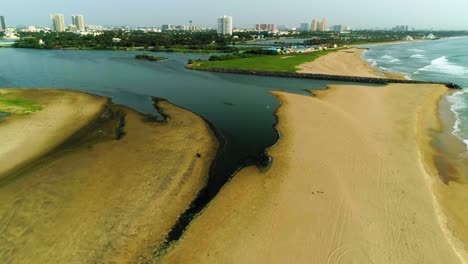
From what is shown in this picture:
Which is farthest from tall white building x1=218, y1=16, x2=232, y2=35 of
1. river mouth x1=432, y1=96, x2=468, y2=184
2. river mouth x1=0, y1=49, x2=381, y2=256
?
river mouth x1=432, y1=96, x2=468, y2=184

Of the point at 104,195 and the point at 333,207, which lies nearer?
the point at 333,207

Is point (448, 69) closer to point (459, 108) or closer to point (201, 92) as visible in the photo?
point (459, 108)

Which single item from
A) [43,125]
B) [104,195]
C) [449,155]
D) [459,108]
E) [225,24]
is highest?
[225,24]

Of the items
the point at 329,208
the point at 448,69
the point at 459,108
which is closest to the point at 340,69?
the point at 448,69

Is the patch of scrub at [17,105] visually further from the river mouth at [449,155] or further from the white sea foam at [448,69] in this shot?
the white sea foam at [448,69]

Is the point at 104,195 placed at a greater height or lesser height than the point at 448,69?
lesser

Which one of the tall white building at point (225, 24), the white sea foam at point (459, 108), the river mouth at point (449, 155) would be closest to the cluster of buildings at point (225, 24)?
the tall white building at point (225, 24)

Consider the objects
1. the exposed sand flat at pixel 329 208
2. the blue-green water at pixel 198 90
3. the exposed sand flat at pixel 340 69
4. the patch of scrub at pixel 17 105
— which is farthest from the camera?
the exposed sand flat at pixel 340 69

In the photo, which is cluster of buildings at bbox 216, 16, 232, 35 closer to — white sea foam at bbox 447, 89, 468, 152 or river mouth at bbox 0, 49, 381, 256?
river mouth at bbox 0, 49, 381, 256

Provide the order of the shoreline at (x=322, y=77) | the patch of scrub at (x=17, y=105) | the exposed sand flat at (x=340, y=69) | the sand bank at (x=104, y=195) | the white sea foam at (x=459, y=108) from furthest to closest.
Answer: the exposed sand flat at (x=340, y=69)
the shoreline at (x=322, y=77)
the patch of scrub at (x=17, y=105)
the white sea foam at (x=459, y=108)
the sand bank at (x=104, y=195)
